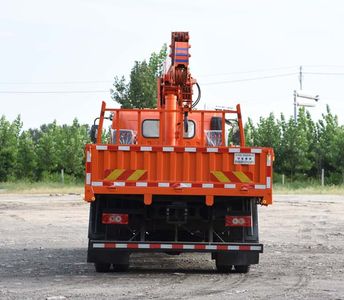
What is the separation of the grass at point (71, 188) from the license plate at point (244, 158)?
4083cm

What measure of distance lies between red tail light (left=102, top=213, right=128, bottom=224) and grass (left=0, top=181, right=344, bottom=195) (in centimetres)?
4026

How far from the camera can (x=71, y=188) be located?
58.5 meters

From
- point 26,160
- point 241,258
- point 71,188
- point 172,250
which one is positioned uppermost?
point 26,160

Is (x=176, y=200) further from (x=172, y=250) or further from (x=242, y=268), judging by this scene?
(x=242, y=268)

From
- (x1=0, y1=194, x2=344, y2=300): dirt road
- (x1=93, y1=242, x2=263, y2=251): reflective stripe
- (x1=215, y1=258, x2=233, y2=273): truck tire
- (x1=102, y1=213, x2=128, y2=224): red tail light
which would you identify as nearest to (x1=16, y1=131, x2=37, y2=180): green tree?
(x1=0, y1=194, x2=344, y2=300): dirt road

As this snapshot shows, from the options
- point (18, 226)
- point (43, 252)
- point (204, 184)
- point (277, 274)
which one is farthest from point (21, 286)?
point (18, 226)

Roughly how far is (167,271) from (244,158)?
2476 millimetres

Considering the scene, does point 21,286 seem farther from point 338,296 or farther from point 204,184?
point 338,296

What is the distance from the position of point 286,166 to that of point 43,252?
55.3m

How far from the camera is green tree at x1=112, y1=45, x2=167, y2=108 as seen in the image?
61.9 meters

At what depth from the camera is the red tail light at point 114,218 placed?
13.2 m

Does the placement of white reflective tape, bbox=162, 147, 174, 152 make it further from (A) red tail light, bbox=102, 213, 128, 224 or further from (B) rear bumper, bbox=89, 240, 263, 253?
(B) rear bumper, bbox=89, 240, 263, 253

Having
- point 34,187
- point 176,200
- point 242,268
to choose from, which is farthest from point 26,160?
point 176,200

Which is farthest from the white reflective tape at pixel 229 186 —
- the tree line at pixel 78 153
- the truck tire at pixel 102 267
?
the tree line at pixel 78 153
